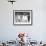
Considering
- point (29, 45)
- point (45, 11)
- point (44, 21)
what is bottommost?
point (29, 45)

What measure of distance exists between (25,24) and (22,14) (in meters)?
0.37

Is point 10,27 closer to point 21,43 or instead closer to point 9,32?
point 9,32

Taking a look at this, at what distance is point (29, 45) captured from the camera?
3.67m

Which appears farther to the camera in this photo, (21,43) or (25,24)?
(25,24)

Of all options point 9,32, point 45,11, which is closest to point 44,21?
point 45,11

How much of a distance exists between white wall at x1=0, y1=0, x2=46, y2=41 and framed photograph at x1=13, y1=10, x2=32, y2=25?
0.11 metres

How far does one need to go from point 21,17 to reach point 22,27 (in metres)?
0.36

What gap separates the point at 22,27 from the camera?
4754 millimetres

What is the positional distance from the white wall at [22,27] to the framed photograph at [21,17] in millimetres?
106

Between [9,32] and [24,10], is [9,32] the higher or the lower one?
the lower one

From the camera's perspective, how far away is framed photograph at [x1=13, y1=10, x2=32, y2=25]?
4746mm

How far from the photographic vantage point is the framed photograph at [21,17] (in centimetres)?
475

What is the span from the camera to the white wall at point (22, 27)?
4738 millimetres

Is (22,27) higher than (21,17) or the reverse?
the reverse
